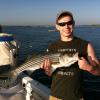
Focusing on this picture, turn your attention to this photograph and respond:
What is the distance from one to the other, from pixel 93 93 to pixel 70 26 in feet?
34.1

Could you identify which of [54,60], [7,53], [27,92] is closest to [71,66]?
[54,60]

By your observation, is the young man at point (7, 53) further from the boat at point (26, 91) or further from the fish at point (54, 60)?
the fish at point (54, 60)

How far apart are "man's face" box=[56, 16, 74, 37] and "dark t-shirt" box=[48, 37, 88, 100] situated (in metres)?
0.15

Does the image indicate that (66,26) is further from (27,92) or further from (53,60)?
(27,92)

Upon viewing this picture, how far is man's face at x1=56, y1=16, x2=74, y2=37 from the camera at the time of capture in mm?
4056

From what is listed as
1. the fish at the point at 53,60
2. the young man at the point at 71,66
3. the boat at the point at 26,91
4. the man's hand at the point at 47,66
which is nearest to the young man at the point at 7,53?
the boat at the point at 26,91

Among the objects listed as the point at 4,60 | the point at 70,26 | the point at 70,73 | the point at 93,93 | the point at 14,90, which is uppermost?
the point at 70,26

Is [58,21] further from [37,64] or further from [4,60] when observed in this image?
[4,60]

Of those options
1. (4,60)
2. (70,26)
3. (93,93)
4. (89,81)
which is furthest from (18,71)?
(89,81)

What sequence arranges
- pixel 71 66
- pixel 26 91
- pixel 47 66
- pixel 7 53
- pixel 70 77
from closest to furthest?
pixel 70 77, pixel 71 66, pixel 47 66, pixel 26 91, pixel 7 53

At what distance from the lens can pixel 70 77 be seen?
12.7ft

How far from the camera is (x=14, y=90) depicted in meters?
6.98

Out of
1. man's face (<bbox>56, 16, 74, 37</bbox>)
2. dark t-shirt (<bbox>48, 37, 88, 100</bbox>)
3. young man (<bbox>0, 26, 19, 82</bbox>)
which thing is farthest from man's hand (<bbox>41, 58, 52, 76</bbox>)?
Answer: young man (<bbox>0, 26, 19, 82</bbox>)

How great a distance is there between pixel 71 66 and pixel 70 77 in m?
0.20
